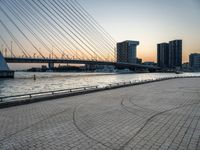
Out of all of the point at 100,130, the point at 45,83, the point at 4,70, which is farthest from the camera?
the point at 4,70

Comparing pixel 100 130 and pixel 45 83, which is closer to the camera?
pixel 100 130

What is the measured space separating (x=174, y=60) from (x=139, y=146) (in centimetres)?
20914

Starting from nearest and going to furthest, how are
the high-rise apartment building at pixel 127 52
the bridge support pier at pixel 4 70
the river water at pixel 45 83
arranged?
the river water at pixel 45 83, the bridge support pier at pixel 4 70, the high-rise apartment building at pixel 127 52

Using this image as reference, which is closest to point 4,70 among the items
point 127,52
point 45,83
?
point 45,83

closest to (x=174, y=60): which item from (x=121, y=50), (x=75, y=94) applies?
(x=121, y=50)

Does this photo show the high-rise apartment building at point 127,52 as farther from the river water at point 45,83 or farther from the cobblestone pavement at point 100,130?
the cobblestone pavement at point 100,130

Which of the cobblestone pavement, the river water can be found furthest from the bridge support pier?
the cobblestone pavement

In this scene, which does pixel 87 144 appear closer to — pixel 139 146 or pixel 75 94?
pixel 139 146

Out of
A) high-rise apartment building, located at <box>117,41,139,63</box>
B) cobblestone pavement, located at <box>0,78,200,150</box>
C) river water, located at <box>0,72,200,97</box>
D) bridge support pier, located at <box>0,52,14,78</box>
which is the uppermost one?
high-rise apartment building, located at <box>117,41,139,63</box>

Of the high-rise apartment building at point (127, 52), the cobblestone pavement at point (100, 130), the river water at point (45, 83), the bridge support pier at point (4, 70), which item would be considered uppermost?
the high-rise apartment building at point (127, 52)

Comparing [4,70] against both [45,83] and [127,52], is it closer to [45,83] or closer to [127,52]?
[45,83]

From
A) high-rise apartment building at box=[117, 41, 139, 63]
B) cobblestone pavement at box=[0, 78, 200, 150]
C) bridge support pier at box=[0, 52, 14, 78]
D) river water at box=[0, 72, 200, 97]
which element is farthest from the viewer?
high-rise apartment building at box=[117, 41, 139, 63]

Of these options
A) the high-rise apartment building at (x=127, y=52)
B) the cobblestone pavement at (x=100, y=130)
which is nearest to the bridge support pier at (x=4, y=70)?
the cobblestone pavement at (x=100, y=130)

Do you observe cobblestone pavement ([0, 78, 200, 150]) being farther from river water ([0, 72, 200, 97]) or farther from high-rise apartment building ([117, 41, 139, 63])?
high-rise apartment building ([117, 41, 139, 63])
